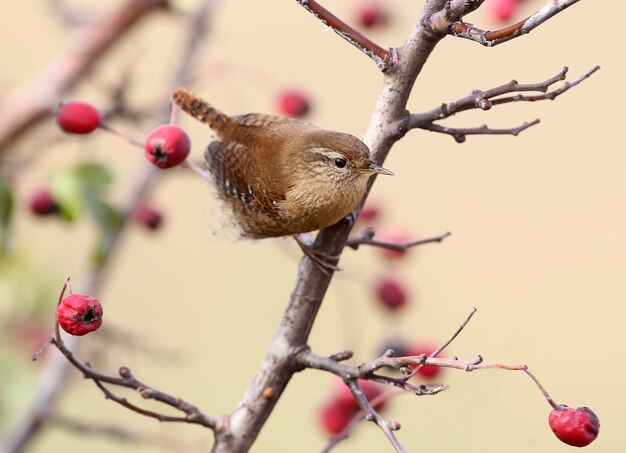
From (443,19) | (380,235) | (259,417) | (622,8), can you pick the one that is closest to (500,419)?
(380,235)

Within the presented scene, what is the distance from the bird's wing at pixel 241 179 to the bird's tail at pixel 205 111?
13 centimetres

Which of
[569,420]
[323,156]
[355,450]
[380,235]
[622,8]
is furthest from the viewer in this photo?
[622,8]

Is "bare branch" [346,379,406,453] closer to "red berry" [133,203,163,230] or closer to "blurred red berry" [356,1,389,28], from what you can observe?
"red berry" [133,203,163,230]

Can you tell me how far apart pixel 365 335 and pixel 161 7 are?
4743 millimetres

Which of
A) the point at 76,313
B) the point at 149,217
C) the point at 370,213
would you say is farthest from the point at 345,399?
the point at 76,313

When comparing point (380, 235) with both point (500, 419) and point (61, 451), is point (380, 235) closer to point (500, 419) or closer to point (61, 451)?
point (500, 419)

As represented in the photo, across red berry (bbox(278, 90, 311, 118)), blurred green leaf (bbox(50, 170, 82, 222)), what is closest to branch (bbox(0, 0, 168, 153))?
blurred green leaf (bbox(50, 170, 82, 222))

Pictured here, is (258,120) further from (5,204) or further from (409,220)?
(409,220)

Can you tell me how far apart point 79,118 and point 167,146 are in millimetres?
347

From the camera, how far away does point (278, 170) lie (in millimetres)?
2604

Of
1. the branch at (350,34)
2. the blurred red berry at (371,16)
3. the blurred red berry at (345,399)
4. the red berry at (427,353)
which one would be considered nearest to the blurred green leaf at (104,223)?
the blurred red berry at (345,399)

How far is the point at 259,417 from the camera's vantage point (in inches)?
75.4

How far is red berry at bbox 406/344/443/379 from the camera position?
248 centimetres

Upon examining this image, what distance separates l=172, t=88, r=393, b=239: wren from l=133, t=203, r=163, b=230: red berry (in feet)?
1.17
